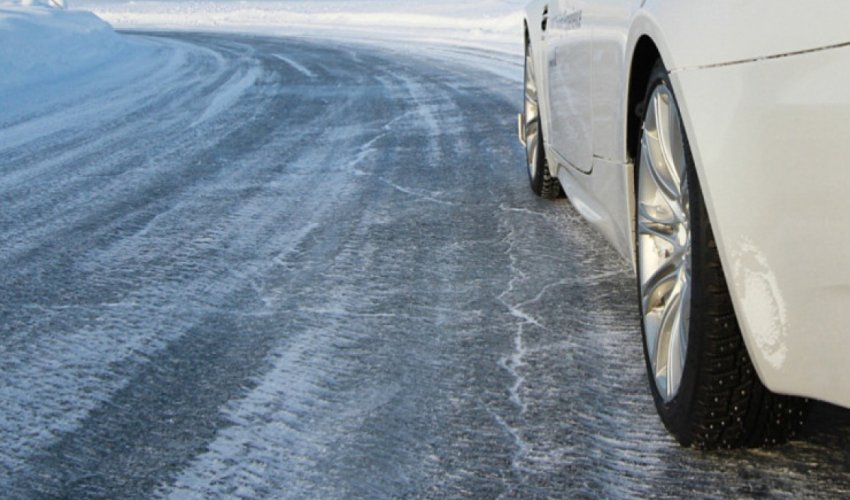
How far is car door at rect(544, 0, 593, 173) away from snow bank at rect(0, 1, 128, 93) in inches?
384

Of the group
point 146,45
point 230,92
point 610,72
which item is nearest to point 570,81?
point 610,72

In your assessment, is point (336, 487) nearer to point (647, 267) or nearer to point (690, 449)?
point (690, 449)

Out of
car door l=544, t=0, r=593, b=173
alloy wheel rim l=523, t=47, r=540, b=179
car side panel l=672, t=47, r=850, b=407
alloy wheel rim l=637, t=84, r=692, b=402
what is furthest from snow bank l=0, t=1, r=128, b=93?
car side panel l=672, t=47, r=850, b=407

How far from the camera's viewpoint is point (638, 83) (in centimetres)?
299

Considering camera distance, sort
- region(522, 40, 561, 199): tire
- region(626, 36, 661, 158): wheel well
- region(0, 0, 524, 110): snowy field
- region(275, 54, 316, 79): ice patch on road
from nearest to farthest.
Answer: region(626, 36, 661, 158): wheel well → region(522, 40, 561, 199): tire → region(275, 54, 316, 79): ice patch on road → region(0, 0, 524, 110): snowy field

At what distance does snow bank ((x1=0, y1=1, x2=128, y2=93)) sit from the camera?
14.3 meters

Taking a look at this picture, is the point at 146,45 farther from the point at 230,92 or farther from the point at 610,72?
the point at 610,72

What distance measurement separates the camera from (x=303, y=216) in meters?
5.33

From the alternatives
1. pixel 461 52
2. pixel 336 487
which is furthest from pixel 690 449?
pixel 461 52

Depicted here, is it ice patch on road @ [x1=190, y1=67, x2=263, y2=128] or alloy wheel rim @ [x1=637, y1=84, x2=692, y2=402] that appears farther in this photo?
ice patch on road @ [x1=190, y1=67, x2=263, y2=128]

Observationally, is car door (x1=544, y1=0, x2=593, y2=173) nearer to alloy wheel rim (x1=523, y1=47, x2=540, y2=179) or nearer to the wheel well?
the wheel well

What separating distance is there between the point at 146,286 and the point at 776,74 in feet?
8.91

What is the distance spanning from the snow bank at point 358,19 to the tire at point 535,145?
11.4 metres

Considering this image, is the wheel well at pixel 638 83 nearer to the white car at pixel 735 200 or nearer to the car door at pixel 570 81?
the white car at pixel 735 200
